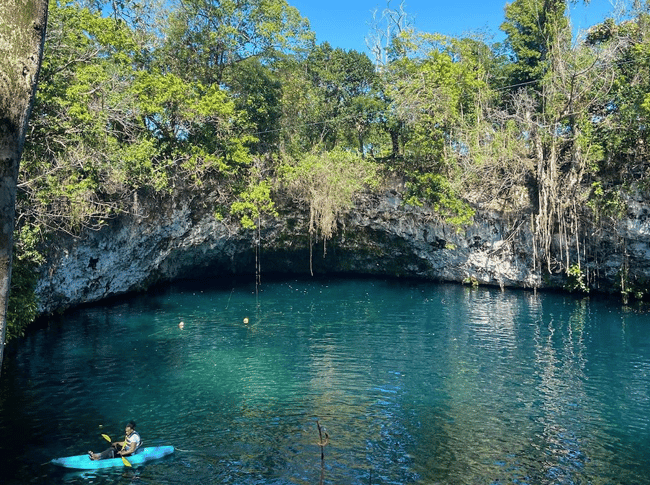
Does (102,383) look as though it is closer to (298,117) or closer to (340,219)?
(340,219)

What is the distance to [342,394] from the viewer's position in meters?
17.6

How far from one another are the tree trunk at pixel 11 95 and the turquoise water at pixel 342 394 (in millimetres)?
5585

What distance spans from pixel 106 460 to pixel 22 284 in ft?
33.7

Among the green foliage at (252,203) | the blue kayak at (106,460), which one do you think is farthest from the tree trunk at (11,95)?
the green foliage at (252,203)

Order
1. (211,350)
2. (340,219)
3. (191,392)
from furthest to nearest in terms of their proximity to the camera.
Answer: (340,219)
(211,350)
(191,392)

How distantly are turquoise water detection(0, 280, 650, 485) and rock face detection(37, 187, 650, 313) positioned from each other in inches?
111

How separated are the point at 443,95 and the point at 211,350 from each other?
21.6 metres

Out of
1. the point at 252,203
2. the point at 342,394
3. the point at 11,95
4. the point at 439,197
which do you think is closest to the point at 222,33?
the point at 252,203

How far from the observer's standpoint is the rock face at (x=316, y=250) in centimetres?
2930

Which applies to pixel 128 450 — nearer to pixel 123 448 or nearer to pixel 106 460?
pixel 123 448

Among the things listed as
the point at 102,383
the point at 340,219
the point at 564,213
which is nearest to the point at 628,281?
the point at 564,213

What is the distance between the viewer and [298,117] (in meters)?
40.8

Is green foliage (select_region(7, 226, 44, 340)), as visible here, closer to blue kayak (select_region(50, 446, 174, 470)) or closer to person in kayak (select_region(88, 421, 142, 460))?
blue kayak (select_region(50, 446, 174, 470))

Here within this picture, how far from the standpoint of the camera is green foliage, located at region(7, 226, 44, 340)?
1891 cm
